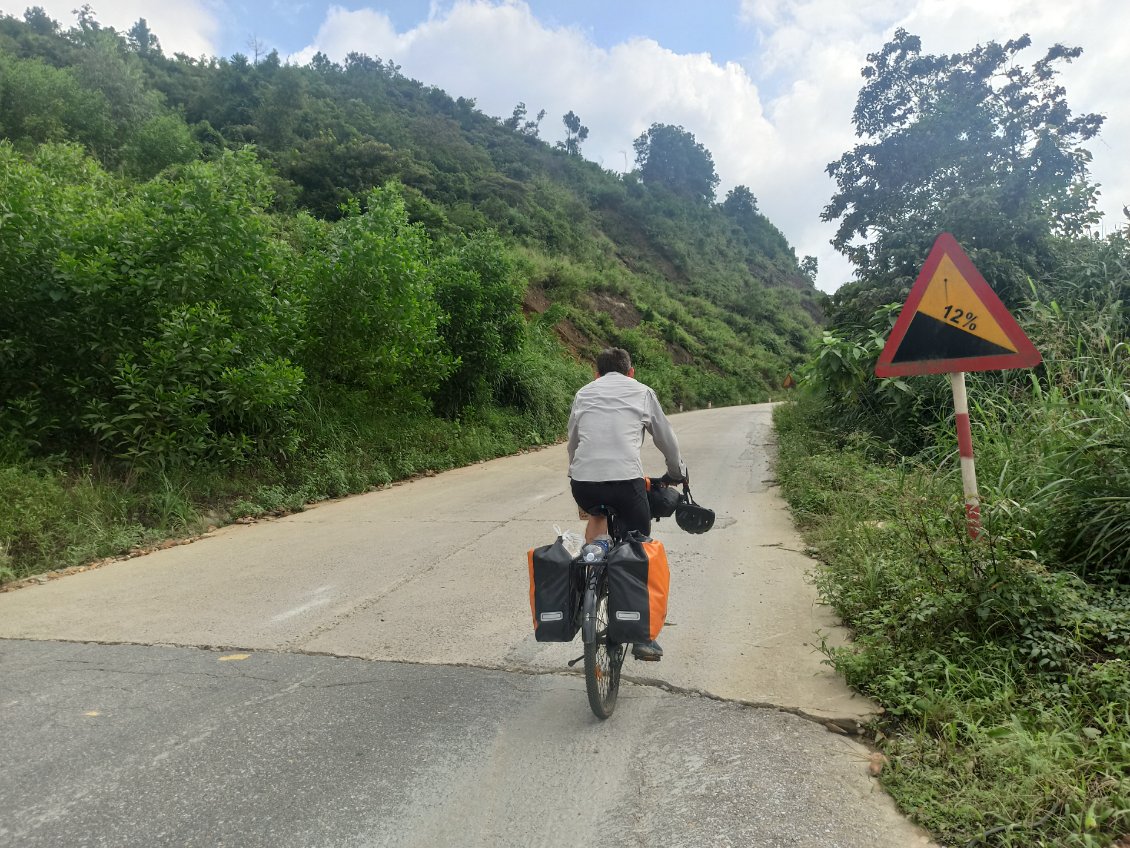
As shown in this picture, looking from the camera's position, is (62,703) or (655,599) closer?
(655,599)

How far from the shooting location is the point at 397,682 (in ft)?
13.3

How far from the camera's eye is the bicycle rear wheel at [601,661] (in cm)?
340

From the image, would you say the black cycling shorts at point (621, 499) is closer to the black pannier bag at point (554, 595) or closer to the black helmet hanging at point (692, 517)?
the black helmet hanging at point (692, 517)

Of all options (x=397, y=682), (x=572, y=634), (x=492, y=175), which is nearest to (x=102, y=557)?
(x=397, y=682)

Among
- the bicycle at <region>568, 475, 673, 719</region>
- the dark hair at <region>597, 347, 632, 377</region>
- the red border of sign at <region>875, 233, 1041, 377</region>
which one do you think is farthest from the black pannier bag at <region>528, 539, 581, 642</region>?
the red border of sign at <region>875, 233, 1041, 377</region>

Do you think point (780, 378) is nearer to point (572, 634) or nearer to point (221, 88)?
point (221, 88)

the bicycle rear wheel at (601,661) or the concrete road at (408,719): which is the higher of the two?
the bicycle rear wheel at (601,661)

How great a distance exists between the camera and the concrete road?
2.72m

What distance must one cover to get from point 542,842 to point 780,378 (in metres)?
53.9

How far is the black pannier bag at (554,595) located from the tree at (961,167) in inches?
399

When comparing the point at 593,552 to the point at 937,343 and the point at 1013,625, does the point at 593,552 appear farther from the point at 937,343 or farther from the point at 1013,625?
the point at 937,343

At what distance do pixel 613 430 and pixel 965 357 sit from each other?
203 centimetres

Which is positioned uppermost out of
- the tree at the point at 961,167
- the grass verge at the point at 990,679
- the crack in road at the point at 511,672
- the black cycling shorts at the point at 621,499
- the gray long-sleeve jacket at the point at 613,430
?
the tree at the point at 961,167

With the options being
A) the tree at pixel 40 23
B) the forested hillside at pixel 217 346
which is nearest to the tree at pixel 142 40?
the tree at pixel 40 23
